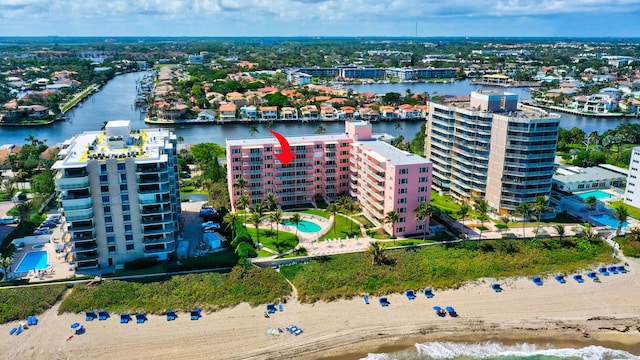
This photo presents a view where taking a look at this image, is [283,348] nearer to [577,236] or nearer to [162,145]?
[162,145]

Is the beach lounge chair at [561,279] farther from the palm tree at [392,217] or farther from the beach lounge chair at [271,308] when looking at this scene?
the beach lounge chair at [271,308]

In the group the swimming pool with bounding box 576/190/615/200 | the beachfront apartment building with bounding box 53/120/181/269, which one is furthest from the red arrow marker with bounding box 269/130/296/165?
the swimming pool with bounding box 576/190/615/200

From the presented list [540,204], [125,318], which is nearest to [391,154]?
[540,204]

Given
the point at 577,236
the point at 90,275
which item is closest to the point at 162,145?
the point at 90,275

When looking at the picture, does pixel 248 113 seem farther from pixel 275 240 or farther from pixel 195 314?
pixel 195 314

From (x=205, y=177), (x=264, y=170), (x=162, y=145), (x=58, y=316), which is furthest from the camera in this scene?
(x=205, y=177)

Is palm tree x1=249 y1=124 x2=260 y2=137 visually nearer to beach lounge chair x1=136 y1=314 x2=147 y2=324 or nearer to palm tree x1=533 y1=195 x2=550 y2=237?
palm tree x1=533 y1=195 x2=550 y2=237
